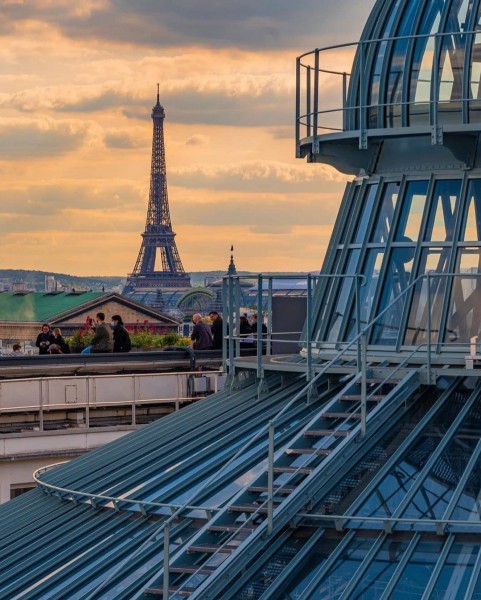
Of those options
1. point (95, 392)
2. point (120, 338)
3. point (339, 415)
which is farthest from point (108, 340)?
point (339, 415)

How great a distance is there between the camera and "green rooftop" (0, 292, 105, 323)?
97438mm

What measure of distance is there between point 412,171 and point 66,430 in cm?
2279

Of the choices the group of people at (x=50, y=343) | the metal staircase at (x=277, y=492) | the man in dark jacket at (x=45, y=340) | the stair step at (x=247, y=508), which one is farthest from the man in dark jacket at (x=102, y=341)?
the stair step at (x=247, y=508)

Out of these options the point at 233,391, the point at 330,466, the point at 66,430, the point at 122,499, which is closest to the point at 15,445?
the point at 66,430

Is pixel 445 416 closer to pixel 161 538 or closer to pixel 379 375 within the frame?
pixel 379 375

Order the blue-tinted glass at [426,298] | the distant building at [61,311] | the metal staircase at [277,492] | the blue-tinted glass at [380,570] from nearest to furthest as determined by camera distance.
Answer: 1. the blue-tinted glass at [380,570]
2. the metal staircase at [277,492]
3. the blue-tinted glass at [426,298]
4. the distant building at [61,311]

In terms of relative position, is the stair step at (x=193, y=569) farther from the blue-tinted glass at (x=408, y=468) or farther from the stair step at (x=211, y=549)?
the blue-tinted glass at (x=408, y=468)

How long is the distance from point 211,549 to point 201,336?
95.8ft

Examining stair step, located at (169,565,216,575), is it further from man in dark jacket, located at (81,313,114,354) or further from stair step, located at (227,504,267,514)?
man in dark jacket, located at (81,313,114,354)

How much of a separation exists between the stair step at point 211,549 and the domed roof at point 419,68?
7.15 metres

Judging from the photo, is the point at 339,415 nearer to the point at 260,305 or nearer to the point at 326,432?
the point at 326,432

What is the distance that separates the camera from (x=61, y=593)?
19.9 m

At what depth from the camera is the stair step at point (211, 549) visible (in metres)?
18.7

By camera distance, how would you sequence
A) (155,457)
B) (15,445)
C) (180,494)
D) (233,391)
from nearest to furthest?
(180,494) → (155,457) → (233,391) → (15,445)
